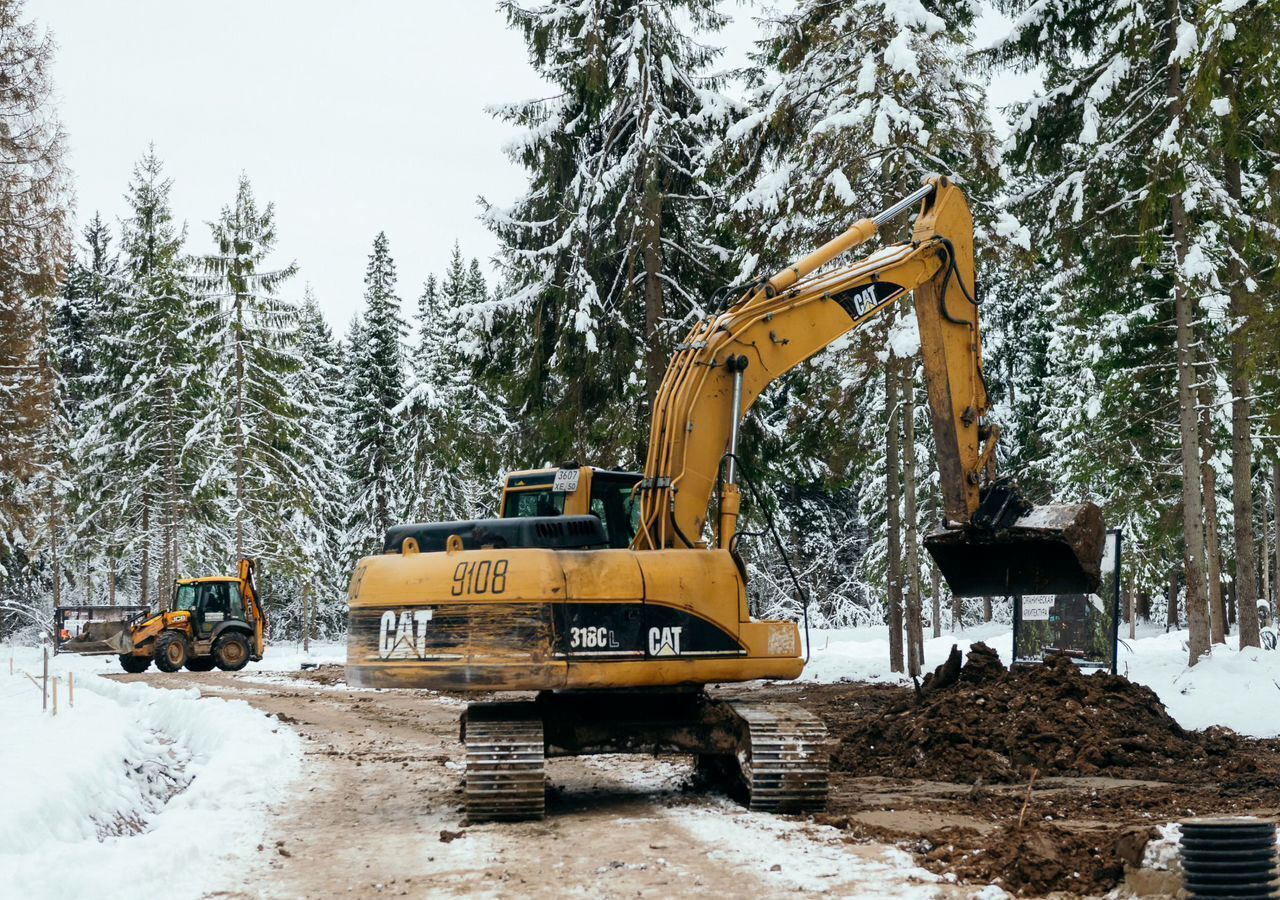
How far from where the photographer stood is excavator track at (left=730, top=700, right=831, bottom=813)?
8883 millimetres

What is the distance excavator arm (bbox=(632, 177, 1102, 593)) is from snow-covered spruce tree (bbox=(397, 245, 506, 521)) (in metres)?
24.7

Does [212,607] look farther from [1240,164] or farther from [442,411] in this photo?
[1240,164]

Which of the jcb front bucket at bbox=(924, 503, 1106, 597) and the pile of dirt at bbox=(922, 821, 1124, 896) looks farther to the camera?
the jcb front bucket at bbox=(924, 503, 1106, 597)

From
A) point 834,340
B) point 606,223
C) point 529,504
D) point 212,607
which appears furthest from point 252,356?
point 834,340

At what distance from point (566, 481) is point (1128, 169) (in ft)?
37.6

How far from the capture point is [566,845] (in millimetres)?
8078

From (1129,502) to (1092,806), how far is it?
1631 cm

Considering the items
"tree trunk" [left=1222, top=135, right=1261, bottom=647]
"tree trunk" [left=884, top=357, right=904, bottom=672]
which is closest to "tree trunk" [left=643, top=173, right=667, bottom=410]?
"tree trunk" [left=884, top=357, right=904, bottom=672]

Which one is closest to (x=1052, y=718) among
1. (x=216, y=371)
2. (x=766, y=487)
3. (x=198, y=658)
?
(x=766, y=487)

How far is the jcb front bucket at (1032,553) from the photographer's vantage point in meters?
11.0

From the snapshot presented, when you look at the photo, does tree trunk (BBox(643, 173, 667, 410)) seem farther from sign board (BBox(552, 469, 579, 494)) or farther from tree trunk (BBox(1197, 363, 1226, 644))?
sign board (BBox(552, 469, 579, 494))

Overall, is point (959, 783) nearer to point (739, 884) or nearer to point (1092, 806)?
point (1092, 806)

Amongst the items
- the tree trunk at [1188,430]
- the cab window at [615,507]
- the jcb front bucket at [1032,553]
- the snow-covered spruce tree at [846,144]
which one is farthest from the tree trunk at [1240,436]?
the cab window at [615,507]

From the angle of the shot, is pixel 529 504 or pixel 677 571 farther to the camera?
pixel 529 504
